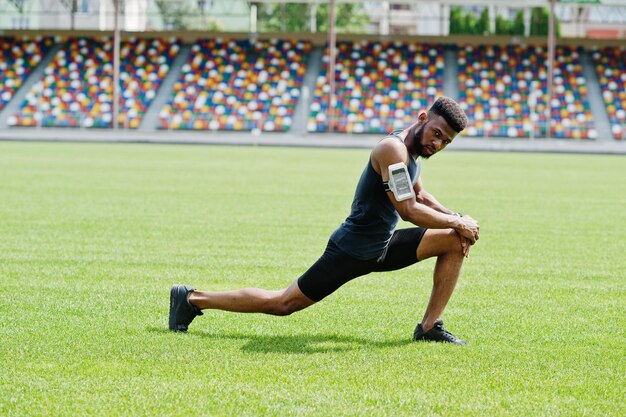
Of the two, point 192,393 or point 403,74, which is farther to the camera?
point 403,74

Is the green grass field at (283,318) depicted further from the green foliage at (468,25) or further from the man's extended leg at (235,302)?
the green foliage at (468,25)

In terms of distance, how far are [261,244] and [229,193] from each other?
7.20 metres

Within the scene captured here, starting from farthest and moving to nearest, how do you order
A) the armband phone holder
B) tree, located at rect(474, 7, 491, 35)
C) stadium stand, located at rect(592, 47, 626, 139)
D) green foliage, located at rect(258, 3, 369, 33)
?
green foliage, located at rect(258, 3, 369, 33)
tree, located at rect(474, 7, 491, 35)
stadium stand, located at rect(592, 47, 626, 139)
the armband phone holder

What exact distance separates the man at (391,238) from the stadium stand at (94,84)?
43.6 m

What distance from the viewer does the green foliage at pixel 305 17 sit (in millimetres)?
78250

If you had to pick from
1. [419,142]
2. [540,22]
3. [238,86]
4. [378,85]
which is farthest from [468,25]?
[419,142]

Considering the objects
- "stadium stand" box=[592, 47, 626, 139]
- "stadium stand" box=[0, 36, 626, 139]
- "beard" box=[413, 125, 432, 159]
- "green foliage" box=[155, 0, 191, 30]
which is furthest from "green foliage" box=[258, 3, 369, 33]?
"beard" box=[413, 125, 432, 159]

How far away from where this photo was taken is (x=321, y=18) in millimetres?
84625

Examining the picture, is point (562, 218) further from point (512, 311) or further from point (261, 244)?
point (512, 311)

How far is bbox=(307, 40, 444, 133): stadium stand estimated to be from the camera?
4975 centimetres

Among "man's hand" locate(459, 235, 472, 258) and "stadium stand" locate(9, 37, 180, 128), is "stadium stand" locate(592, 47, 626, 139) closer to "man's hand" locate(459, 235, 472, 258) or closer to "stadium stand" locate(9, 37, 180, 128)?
"stadium stand" locate(9, 37, 180, 128)

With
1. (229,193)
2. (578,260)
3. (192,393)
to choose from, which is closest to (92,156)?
(229,193)

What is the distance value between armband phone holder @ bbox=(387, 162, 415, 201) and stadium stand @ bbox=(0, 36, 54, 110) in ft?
164

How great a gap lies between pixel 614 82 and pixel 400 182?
49922 millimetres
